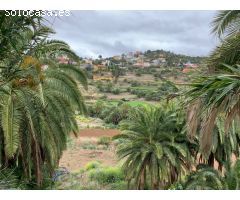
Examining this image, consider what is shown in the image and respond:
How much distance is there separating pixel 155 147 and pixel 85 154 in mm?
18314

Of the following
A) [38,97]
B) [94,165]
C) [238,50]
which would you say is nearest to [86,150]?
[94,165]

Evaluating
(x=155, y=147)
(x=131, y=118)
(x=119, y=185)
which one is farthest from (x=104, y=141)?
(x=155, y=147)

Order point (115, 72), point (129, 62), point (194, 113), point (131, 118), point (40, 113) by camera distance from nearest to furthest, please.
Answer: point (194, 113)
point (40, 113)
point (131, 118)
point (115, 72)
point (129, 62)

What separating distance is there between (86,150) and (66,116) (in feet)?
75.1

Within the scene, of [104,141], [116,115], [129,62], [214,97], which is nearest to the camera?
[214,97]

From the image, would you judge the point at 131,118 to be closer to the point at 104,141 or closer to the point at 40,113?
the point at 40,113

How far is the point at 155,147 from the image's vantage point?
15.7 metres

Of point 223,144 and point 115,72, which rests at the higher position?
point 115,72

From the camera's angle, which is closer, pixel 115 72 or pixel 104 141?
pixel 104 141

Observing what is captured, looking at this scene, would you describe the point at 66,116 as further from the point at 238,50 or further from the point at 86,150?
the point at 86,150

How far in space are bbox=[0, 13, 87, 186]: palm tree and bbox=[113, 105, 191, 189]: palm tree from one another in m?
3.06

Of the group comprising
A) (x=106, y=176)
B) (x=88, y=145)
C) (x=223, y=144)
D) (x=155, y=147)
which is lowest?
(x=106, y=176)

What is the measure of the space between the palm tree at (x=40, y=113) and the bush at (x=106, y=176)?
330 inches

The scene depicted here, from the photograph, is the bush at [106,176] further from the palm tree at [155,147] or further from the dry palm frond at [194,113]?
the dry palm frond at [194,113]
